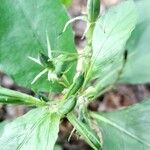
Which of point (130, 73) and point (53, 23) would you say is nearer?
point (53, 23)

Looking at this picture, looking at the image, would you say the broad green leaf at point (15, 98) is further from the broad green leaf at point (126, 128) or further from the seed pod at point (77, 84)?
the broad green leaf at point (126, 128)

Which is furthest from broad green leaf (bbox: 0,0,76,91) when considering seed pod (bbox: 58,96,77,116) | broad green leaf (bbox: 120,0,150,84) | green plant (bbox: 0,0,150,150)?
broad green leaf (bbox: 120,0,150,84)

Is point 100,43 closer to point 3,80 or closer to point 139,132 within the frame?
point 139,132

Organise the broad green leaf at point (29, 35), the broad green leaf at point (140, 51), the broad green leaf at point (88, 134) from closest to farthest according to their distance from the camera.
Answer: the broad green leaf at point (88, 134), the broad green leaf at point (29, 35), the broad green leaf at point (140, 51)

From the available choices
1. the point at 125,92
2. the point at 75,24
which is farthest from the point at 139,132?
the point at 75,24

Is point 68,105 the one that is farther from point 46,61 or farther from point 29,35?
point 29,35

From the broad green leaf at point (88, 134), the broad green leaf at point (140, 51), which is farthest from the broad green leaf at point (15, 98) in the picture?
the broad green leaf at point (140, 51)
